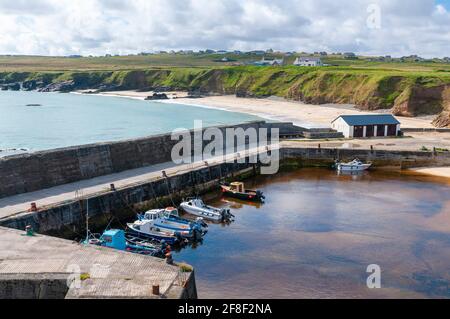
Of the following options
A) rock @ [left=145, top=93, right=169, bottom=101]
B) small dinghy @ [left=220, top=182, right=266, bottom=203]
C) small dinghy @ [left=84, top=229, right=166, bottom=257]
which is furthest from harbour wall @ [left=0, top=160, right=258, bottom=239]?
rock @ [left=145, top=93, right=169, bottom=101]

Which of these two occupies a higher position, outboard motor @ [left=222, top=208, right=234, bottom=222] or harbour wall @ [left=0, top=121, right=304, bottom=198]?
harbour wall @ [left=0, top=121, right=304, bottom=198]

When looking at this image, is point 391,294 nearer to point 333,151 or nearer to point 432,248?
point 432,248

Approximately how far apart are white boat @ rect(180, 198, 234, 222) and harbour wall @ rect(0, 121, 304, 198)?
579cm

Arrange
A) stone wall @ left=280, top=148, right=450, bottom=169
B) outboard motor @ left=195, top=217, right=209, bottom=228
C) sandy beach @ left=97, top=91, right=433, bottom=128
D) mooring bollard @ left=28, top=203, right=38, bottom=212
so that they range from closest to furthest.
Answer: mooring bollard @ left=28, top=203, right=38, bottom=212 < outboard motor @ left=195, top=217, right=209, bottom=228 < stone wall @ left=280, top=148, right=450, bottom=169 < sandy beach @ left=97, top=91, right=433, bottom=128

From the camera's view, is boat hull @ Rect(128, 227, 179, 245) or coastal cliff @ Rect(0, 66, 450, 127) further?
coastal cliff @ Rect(0, 66, 450, 127)

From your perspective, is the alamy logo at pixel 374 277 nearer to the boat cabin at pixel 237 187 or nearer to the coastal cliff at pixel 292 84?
the boat cabin at pixel 237 187

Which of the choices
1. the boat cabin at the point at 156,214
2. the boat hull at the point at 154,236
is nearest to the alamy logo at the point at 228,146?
the boat cabin at the point at 156,214

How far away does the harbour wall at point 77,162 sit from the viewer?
2509 cm

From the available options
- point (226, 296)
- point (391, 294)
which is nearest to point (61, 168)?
point (226, 296)

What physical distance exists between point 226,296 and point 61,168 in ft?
46.7

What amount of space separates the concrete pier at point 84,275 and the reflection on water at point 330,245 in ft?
10.3

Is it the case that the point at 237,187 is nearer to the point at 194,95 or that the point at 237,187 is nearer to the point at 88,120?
the point at 88,120

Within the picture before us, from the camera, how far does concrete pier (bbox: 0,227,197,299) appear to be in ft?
46.0

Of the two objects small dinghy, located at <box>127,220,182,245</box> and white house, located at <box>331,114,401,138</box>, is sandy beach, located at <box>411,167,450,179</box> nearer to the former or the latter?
white house, located at <box>331,114,401,138</box>
